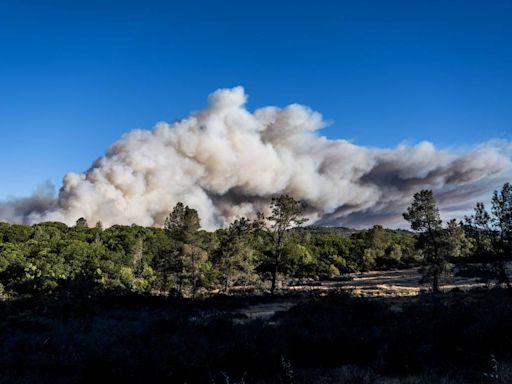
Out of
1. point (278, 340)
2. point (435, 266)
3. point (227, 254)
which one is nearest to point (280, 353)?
point (278, 340)

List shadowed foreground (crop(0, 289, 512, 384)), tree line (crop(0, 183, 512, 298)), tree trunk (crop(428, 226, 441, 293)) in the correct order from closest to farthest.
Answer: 1. shadowed foreground (crop(0, 289, 512, 384))
2. tree line (crop(0, 183, 512, 298))
3. tree trunk (crop(428, 226, 441, 293))

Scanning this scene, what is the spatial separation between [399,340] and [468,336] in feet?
5.10

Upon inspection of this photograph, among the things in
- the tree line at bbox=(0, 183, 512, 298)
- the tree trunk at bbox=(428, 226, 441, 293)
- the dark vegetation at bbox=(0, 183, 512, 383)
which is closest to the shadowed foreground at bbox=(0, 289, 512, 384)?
the dark vegetation at bbox=(0, 183, 512, 383)

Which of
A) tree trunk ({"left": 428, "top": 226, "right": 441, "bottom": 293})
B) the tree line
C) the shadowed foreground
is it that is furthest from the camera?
tree trunk ({"left": 428, "top": 226, "right": 441, "bottom": 293})

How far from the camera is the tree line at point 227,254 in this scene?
88.1 ft

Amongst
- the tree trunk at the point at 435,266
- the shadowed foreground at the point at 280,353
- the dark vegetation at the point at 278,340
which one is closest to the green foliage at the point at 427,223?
the tree trunk at the point at 435,266

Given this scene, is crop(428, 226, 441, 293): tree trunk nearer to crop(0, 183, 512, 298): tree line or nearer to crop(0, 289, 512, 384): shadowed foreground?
crop(0, 183, 512, 298): tree line

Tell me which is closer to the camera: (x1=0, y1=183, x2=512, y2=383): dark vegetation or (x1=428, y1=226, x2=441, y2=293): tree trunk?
(x1=0, y1=183, x2=512, y2=383): dark vegetation

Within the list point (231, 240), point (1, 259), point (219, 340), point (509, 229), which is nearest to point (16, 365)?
point (219, 340)

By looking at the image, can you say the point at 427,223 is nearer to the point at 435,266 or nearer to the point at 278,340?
the point at 435,266

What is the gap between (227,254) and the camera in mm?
56562

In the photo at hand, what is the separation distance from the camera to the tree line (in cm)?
2686

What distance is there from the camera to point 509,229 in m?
26.3

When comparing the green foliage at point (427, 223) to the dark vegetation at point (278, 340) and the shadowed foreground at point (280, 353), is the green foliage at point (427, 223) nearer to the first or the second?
the dark vegetation at point (278, 340)
